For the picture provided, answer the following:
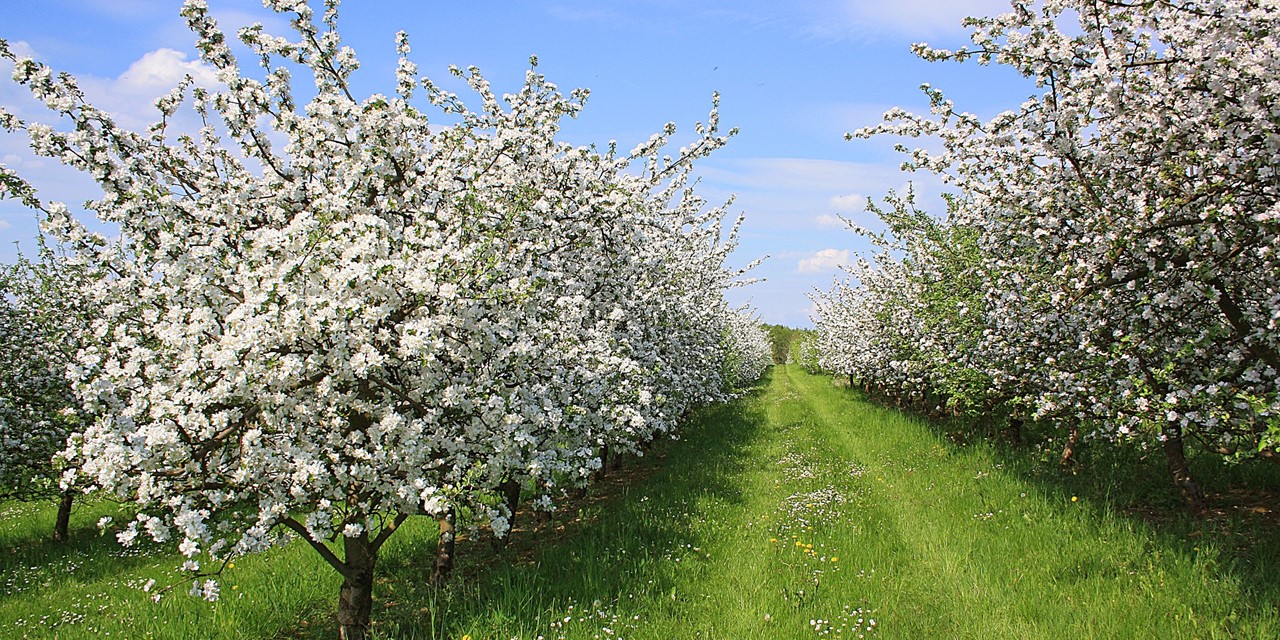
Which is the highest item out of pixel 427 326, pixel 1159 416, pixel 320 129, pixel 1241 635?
pixel 320 129

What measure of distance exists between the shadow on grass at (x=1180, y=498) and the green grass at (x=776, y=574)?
0.19 feet

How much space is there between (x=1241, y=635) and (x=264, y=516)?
27.9 ft

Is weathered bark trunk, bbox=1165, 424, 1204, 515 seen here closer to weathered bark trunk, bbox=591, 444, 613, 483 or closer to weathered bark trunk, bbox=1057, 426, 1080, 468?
weathered bark trunk, bbox=1057, 426, 1080, 468

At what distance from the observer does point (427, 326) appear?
18.1 ft

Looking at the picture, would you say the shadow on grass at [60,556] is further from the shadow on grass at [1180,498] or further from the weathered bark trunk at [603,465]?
the shadow on grass at [1180,498]

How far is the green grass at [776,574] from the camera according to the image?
21.8 ft

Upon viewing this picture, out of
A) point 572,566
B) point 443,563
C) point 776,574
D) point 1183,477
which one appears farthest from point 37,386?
point 1183,477

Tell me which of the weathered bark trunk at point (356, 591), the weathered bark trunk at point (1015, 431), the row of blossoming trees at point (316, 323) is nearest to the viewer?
the row of blossoming trees at point (316, 323)

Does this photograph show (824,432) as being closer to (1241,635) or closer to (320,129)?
(1241,635)

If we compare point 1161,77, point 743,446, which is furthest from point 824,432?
point 1161,77

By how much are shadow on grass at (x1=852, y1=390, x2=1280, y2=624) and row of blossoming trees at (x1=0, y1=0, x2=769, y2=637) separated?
661cm

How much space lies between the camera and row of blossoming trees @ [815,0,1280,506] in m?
5.62

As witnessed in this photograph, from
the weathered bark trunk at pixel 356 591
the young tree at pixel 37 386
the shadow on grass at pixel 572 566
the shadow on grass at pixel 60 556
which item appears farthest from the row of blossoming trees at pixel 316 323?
the young tree at pixel 37 386

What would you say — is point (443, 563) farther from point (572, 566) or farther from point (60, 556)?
point (60, 556)
